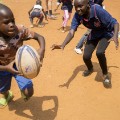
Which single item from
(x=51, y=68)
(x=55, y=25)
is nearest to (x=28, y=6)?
(x=55, y=25)

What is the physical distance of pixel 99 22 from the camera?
5410 millimetres

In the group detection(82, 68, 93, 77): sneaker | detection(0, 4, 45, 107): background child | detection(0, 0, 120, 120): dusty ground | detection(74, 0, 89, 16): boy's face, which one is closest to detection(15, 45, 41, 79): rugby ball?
detection(0, 4, 45, 107): background child

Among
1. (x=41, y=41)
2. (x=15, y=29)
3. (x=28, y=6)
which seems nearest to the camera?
(x=15, y=29)

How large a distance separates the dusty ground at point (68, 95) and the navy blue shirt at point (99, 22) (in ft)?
3.33

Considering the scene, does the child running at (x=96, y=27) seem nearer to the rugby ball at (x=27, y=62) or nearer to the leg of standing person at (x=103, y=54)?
the leg of standing person at (x=103, y=54)

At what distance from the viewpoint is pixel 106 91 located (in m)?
5.62

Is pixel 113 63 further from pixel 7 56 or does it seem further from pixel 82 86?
pixel 7 56

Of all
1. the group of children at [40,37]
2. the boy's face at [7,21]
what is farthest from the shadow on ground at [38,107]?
the boy's face at [7,21]

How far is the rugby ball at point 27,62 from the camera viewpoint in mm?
4039

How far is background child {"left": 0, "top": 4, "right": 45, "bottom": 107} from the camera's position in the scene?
4.05 m

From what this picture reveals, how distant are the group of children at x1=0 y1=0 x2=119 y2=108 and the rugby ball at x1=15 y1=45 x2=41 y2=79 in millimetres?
99

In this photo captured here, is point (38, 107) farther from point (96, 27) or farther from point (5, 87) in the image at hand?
point (96, 27)

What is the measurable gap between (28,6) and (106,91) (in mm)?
9590

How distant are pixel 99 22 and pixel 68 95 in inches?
58.3
